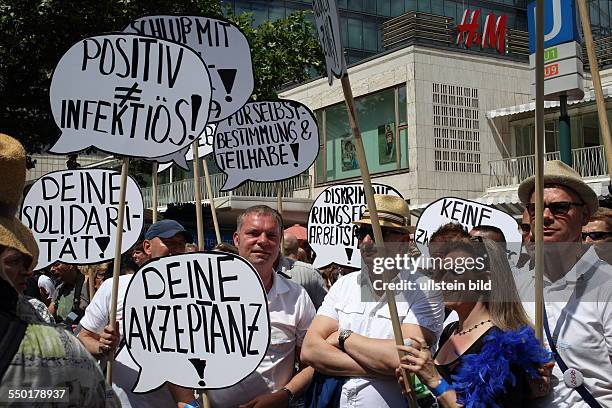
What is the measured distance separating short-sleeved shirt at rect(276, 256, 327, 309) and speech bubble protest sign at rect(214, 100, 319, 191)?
95 centimetres

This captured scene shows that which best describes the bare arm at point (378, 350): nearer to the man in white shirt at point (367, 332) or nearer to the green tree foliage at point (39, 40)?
the man in white shirt at point (367, 332)

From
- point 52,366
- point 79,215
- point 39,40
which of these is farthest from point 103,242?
point 39,40

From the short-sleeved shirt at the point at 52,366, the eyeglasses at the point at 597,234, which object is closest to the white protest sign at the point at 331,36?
the eyeglasses at the point at 597,234

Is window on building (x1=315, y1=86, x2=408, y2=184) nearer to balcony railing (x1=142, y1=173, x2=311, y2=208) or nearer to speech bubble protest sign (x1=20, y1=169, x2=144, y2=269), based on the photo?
balcony railing (x1=142, y1=173, x2=311, y2=208)

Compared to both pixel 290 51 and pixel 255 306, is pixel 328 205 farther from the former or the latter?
pixel 290 51

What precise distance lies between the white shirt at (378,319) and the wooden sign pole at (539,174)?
0.75 meters

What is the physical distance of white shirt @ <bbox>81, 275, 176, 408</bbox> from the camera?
14.7 ft

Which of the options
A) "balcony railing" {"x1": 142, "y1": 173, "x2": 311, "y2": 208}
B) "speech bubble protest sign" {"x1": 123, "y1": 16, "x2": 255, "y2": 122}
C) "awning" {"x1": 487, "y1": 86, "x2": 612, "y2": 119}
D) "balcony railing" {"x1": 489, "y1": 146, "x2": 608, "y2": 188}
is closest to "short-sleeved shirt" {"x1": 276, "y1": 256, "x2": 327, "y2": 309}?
"speech bubble protest sign" {"x1": 123, "y1": 16, "x2": 255, "y2": 122}

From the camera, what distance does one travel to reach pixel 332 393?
382 centimetres

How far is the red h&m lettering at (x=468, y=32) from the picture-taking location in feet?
85.4

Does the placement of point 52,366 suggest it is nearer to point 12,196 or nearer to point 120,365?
point 12,196

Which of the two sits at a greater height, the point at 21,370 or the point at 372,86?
the point at 372,86

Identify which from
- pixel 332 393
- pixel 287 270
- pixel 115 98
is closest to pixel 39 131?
pixel 287 270

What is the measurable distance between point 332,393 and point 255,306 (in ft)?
1.64
